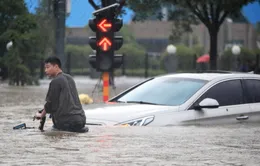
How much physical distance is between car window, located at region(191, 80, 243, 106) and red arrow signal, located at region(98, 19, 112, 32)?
6.03 metres

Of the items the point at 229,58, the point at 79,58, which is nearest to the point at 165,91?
the point at 229,58

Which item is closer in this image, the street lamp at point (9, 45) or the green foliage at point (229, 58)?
the street lamp at point (9, 45)

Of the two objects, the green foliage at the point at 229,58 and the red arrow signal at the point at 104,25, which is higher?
the red arrow signal at the point at 104,25

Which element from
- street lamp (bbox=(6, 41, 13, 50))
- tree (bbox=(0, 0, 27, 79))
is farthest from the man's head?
street lamp (bbox=(6, 41, 13, 50))

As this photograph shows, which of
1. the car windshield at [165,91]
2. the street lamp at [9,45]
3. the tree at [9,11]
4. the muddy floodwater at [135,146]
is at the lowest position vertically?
the muddy floodwater at [135,146]

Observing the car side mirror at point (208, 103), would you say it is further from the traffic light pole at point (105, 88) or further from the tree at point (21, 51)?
the tree at point (21, 51)

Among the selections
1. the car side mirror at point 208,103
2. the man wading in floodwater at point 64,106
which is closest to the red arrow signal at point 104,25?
the car side mirror at point 208,103

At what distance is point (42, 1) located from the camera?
27.3 m

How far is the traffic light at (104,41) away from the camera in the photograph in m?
20.2

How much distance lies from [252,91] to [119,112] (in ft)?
8.82

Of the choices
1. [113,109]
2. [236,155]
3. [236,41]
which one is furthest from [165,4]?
[236,41]

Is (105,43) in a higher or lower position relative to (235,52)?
higher

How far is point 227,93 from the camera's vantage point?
1456 cm

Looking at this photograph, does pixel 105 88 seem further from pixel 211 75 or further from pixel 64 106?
pixel 64 106
